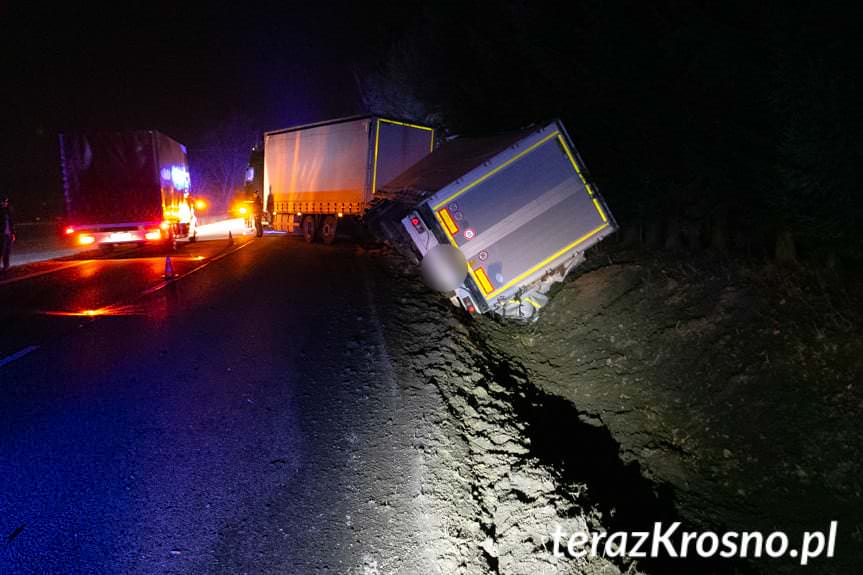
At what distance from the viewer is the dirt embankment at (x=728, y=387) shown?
458 centimetres

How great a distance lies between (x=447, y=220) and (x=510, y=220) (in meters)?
0.94

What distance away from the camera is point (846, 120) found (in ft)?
19.3

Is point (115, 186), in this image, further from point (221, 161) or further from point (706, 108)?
point (221, 161)

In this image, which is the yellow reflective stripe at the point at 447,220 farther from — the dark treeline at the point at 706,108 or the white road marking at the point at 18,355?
the white road marking at the point at 18,355

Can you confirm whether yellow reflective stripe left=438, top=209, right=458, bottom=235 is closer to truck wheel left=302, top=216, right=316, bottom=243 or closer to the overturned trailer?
the overturned trailer

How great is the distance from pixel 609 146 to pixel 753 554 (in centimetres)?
885

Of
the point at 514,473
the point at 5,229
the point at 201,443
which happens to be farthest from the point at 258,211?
the point at 514,473

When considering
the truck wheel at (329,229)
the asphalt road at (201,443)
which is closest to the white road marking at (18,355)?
the asphalt road at (201,443)

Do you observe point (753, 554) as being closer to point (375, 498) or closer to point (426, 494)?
point (426, 494)

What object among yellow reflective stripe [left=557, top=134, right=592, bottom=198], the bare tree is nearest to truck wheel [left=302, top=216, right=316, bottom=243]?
yellow reflective stripe [left=557, top=134, right=592, bottom=198]

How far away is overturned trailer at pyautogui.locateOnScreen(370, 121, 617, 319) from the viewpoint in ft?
26.1

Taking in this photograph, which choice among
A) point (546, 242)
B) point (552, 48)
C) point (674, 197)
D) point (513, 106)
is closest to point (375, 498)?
point (546, 242)

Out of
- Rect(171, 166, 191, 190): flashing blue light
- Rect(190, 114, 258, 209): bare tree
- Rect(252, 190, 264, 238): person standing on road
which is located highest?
Rect(190, 114, 258, 209): bare tree

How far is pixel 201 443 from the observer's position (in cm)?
431
